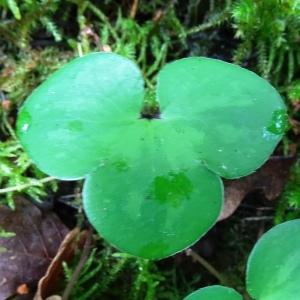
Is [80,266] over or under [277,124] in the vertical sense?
under

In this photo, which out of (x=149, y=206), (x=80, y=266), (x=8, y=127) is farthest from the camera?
(x=8, y=127)

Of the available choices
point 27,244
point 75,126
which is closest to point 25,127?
point 75,126

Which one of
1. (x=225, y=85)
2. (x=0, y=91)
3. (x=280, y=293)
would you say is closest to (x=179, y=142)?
(x=225, y=85)

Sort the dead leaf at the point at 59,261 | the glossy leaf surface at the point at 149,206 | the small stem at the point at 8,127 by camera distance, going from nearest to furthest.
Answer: the glossy leaf surface at the point at 149,206
the dead leaf at the point at 59,261
the small stem at the point at 8,127

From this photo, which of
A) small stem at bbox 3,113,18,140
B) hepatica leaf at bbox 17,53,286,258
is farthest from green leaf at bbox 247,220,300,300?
small stem at bbox 3,113,18,140

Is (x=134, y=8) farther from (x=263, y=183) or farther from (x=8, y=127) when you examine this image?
(x=263, y=183)

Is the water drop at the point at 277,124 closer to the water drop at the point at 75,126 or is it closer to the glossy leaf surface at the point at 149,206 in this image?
the glossy leaf surface at the point at 149,206

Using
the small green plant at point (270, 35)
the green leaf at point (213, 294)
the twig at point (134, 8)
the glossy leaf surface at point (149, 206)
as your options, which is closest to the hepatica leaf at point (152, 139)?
the glossy leaf surface at point (149, 206)
